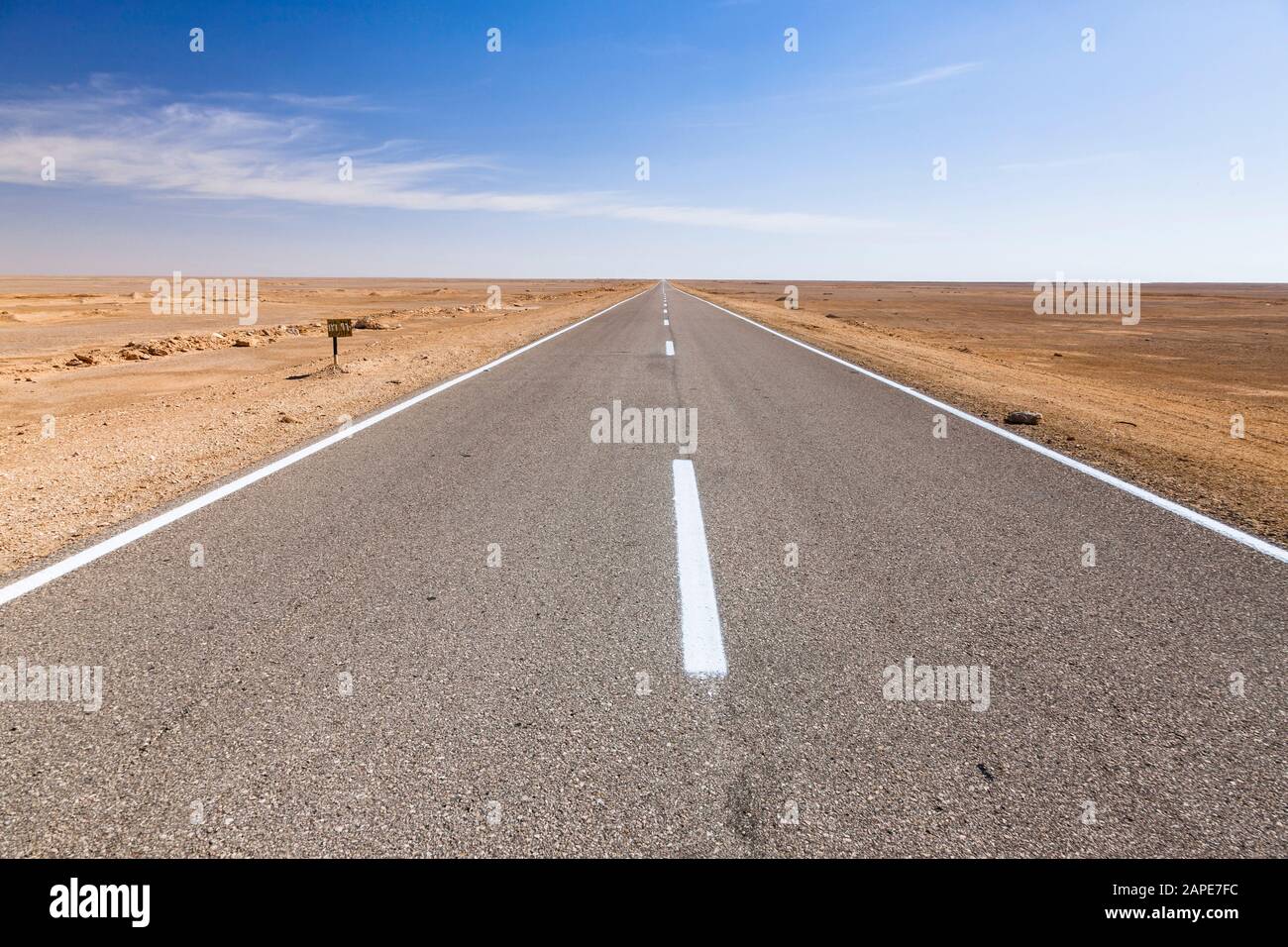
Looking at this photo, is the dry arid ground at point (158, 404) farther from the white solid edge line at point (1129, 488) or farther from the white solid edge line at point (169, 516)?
the white solid edge line at point (1129, 488)

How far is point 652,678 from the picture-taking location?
2.95m

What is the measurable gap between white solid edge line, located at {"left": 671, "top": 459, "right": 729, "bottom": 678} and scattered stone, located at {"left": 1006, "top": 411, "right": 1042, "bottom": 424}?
4987mm

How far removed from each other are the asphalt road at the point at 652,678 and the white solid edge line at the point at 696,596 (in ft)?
0.07

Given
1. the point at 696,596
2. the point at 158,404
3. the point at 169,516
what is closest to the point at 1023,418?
the point at 696,596

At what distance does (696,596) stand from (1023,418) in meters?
6.59

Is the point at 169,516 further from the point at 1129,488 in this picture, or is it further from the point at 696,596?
the point at 1129,488

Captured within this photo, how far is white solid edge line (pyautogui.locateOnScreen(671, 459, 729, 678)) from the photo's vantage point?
3.08 meters

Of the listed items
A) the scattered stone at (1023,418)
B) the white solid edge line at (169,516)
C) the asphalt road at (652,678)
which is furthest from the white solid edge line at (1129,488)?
the white solid edge line at (169,516)

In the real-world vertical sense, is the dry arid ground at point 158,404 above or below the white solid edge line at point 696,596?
above

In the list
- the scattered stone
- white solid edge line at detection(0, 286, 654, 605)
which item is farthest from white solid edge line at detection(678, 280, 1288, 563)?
white solid edge line at detection(0, 286, 654, 605)

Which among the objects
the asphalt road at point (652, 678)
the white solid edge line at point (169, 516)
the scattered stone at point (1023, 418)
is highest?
the scattered stone at point (1023, 418)

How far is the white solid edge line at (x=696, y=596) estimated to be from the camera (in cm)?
308
